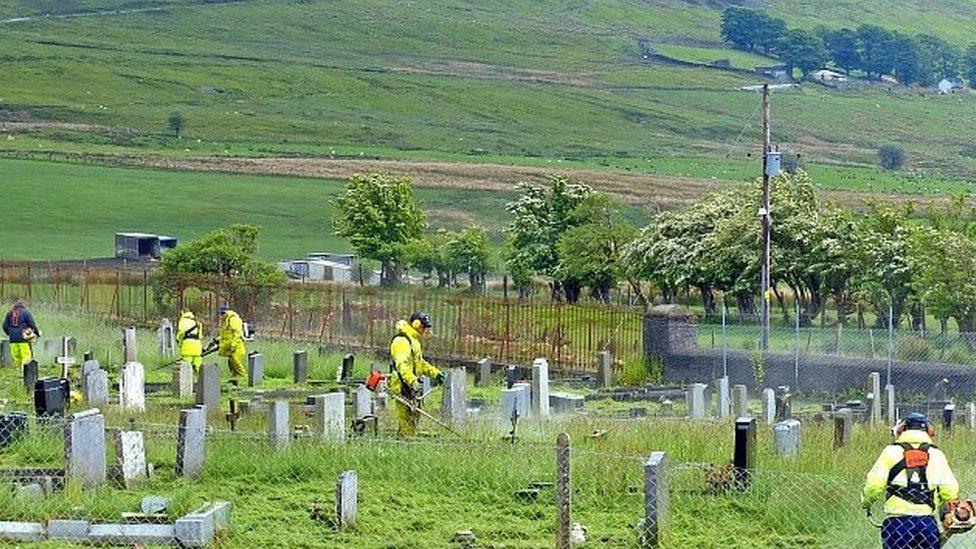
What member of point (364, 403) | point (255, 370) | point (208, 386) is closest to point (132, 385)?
point (208, 386)

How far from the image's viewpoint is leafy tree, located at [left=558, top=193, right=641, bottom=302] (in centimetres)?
7314

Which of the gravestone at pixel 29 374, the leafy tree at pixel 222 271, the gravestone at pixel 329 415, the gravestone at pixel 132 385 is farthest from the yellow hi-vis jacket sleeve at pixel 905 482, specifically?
the leafy tree at pixel 222 271

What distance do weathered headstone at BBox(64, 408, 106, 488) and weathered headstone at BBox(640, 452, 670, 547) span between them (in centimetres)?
535

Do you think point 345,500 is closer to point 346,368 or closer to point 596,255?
point 346,368

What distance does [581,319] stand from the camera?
47.1 m

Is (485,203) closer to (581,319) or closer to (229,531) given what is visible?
(581,319)

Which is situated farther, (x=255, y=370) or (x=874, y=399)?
(x=255, y=370)

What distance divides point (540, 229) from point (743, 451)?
6146 centimetres

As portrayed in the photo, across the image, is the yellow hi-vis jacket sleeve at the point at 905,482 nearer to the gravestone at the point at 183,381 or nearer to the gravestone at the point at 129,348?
the gravestone at the point at 183,381

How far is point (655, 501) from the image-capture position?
1717 cm

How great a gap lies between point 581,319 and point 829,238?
17996 millimetres

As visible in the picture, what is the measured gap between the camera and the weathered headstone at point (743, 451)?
18.9 m

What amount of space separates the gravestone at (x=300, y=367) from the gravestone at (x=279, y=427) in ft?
48.8

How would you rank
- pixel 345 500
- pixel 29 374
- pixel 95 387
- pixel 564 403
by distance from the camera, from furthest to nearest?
1. pixel 29 374
2. pixel 564 403
3. pixel 95 387
4. pixel 345 500
